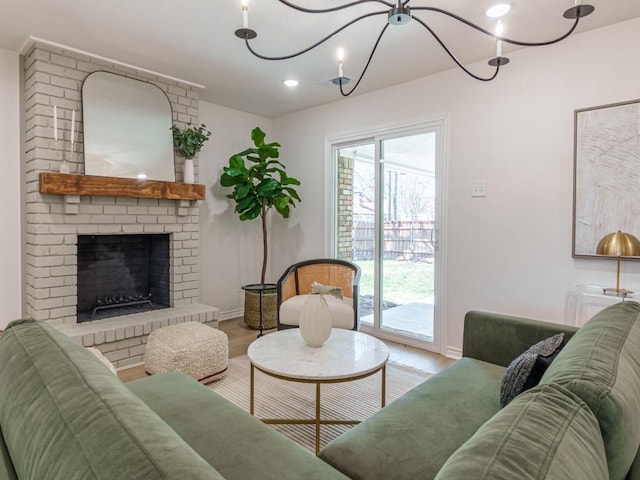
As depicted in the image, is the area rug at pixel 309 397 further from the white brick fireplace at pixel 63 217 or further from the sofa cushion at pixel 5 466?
the sofa cushion at pixel 5 466

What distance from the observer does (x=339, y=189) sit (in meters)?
4.46

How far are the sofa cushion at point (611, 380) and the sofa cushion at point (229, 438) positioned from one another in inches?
27.5

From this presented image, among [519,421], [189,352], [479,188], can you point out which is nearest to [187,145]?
[189,352]

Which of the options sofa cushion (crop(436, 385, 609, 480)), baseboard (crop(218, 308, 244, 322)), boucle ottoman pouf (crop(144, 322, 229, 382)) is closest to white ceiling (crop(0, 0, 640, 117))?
boucle ottoman pouf (crop(144, 322, 229, 382))

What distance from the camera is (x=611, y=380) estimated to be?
3.15 ft

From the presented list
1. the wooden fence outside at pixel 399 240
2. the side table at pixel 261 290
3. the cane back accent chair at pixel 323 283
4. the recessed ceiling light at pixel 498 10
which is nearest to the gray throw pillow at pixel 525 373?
the cane back accent chair at pixel 323 283

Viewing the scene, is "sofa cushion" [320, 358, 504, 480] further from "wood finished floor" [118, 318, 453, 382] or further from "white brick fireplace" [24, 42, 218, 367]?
"white brick fireplace" [24, 42, 218, 367]

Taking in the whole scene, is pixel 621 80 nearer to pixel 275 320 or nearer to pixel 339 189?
pixel 339 189

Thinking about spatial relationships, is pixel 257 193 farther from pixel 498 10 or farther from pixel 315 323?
pixel 498 10

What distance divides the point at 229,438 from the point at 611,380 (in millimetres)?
1149

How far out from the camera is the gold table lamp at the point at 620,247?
7.50 ft

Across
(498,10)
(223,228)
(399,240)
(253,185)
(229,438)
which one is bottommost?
(229,438)

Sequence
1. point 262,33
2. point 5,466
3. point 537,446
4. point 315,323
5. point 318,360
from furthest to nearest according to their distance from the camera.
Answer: point 262,33, point 315,323, point 318,360, point 5,466, point 537,446

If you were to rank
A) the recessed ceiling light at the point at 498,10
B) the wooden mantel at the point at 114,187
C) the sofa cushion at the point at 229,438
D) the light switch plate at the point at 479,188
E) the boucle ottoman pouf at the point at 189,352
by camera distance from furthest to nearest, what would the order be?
the light switch plate at the point at 479,188 → the wooden mantel at the point at 114,187 → the boucle ottoman pouf at the point at 189,352 → the recessed ceiling light at the point at 498,10 → the sofa cushion at the point at 229,438
